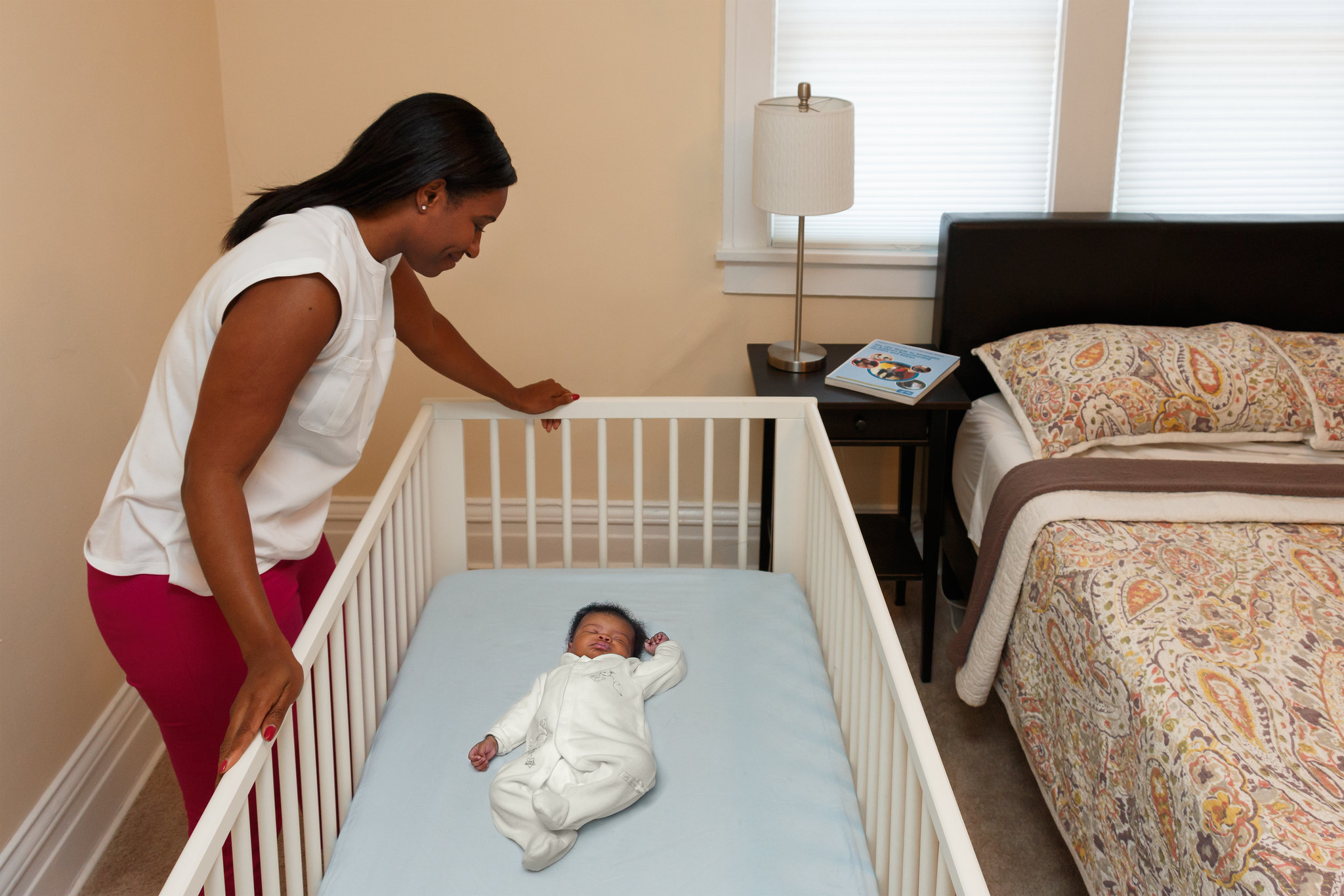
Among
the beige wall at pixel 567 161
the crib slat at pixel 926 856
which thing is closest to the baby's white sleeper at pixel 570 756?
the crib slat at pixel 926 856

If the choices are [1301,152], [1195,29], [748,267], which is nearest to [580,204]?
[748,267]

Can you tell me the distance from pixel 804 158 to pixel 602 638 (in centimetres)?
114

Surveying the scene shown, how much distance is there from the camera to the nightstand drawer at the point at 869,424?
7.75ft

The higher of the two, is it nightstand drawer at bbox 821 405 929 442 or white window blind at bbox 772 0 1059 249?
white window blind at bbox 772 0 1059 249

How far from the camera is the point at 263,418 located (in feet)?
3.96

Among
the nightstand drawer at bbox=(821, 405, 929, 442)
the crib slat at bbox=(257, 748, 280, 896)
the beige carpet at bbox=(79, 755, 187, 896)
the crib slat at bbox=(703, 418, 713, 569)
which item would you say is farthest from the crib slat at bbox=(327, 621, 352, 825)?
the nightstand drawer at bbox=(821, 405, 929, 442)

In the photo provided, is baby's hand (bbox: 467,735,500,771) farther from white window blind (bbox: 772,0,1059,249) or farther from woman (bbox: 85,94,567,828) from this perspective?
white window blind (bbox: 772,0,1059,249)

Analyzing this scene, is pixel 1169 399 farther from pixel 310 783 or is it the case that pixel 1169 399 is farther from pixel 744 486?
pixel 310 783

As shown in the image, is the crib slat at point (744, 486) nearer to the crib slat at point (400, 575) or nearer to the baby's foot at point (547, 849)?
the crib slat at point (400, 575)

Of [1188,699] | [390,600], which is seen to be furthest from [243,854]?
[1188,699]

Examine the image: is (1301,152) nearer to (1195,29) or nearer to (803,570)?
(1195,29)

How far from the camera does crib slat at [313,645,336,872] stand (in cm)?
133

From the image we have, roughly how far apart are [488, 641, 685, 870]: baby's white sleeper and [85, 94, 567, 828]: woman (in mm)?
342

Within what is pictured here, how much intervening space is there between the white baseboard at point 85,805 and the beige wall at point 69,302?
1.0 inches
